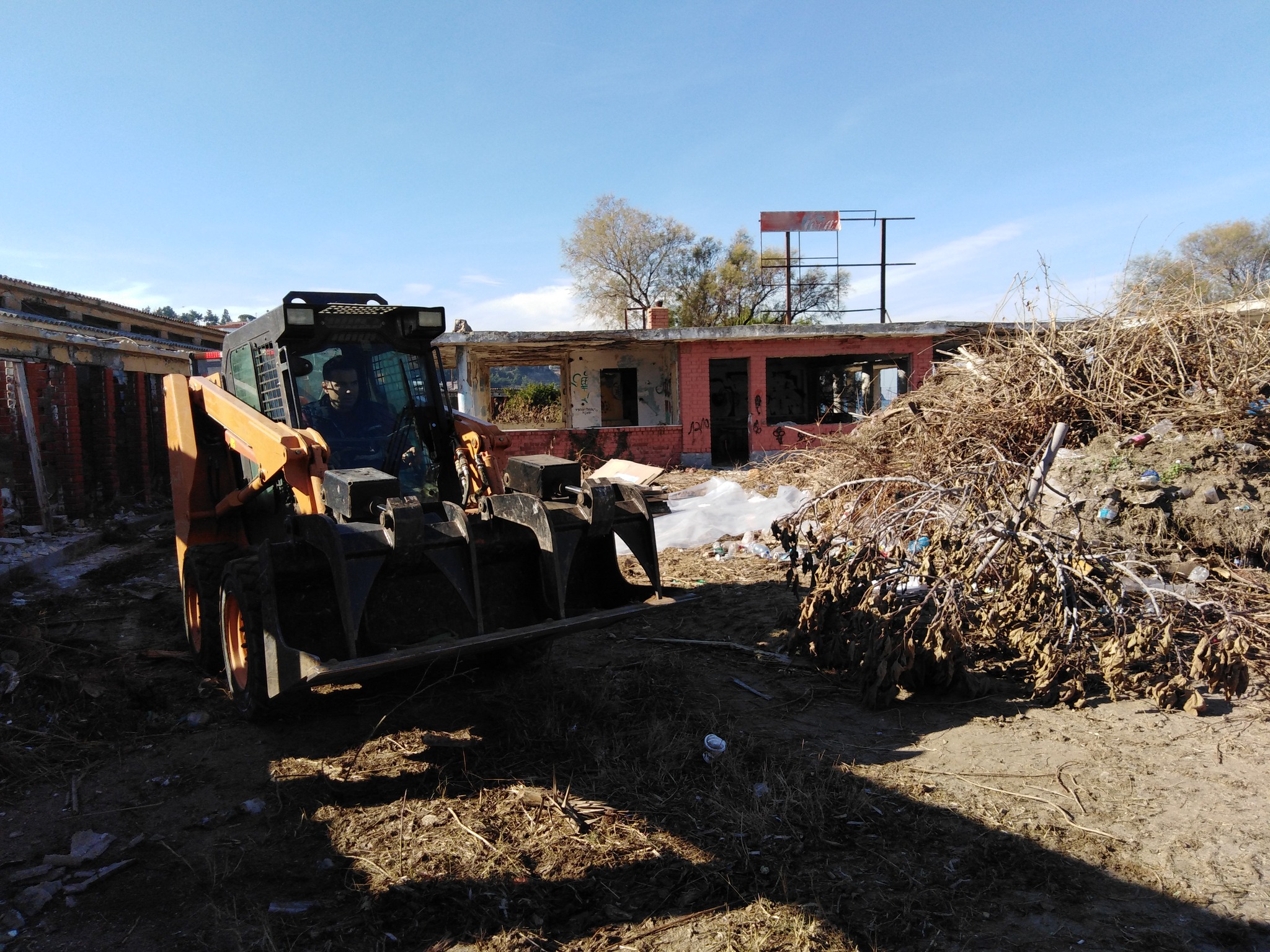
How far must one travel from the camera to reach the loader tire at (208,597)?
5492 mm

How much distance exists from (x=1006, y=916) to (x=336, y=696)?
13.4 ft

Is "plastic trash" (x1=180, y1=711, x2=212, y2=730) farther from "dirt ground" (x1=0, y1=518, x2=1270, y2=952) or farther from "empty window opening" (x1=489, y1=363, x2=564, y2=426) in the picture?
"empty window opening" (x1=489, y1=363, x2=564, y2=426)

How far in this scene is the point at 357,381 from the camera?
555 centimetres

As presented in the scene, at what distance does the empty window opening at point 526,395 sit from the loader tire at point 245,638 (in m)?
16.2

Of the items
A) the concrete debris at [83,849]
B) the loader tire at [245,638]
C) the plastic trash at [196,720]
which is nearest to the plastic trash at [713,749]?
the loader tire at [245,638]

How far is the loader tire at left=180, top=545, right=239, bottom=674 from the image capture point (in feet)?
18.0

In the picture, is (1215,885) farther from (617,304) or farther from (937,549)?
(617,304)

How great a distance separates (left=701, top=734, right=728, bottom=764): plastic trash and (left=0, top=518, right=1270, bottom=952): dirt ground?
0.19 ft

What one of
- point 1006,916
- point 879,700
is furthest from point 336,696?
point 1006,916

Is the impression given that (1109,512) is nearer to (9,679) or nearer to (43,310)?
(9,679)

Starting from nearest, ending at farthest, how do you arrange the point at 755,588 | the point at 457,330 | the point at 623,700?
→ the point at 623,700, the point at 755,588, the point at 457,330

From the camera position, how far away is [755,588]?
7.98m

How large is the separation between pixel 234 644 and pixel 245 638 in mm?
713

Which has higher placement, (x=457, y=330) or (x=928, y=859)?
(x=457, y=330)
